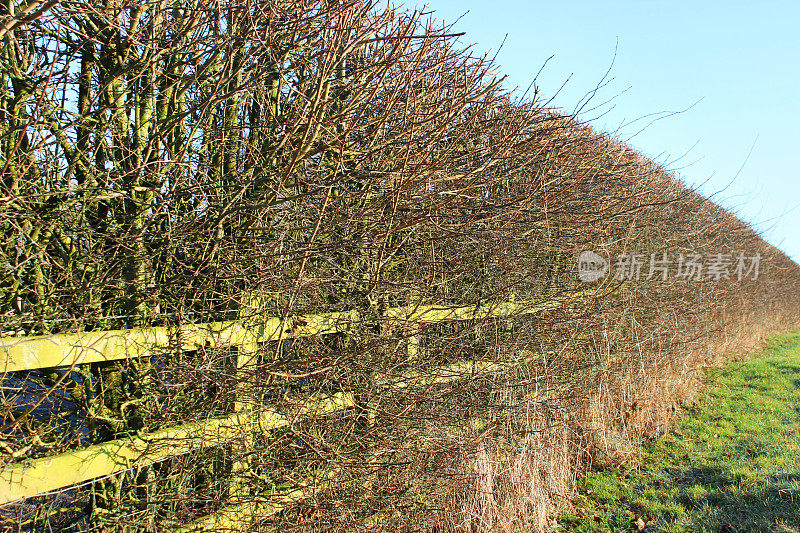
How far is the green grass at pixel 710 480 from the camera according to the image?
14.0ft

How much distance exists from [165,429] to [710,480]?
5.06m

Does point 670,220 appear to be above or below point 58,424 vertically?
above

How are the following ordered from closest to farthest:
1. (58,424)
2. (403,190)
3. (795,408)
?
(58,424)
(403,190)
(795,408)

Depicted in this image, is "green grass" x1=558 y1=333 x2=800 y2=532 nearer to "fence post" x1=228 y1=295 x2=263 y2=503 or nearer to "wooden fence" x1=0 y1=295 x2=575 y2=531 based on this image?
"wooden fence" x1=0 y1=295 x2=575 y2=531

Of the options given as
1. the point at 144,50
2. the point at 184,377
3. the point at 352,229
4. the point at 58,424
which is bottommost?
the point at 58,424

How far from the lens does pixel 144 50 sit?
93.7 inches

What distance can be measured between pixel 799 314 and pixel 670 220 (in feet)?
57.6

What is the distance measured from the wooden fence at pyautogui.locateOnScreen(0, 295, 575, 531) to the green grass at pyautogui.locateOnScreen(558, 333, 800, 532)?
288 cm

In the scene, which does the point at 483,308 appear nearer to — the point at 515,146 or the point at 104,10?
the point at 515,146

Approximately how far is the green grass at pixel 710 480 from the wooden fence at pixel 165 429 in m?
2.88

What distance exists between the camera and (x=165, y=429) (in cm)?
236

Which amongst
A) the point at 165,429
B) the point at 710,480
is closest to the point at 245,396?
the point at 165,429

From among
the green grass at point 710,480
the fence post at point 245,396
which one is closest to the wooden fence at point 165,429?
the fence post at point 245,396

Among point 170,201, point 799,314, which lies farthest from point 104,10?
point 799,314
